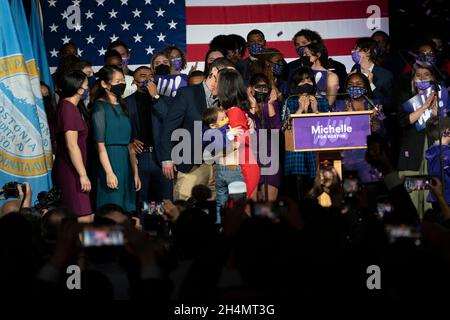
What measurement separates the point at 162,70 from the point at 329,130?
191cm

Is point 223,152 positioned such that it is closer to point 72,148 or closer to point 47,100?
point 72,148

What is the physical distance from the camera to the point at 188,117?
24.1 ft

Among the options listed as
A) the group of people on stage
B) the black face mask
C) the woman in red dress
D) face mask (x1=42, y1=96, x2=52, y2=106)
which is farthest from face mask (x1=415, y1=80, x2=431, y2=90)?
face mask (x1=42, y1=96, x2=52, y2=106)

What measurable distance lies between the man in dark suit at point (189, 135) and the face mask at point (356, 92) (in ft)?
4.06

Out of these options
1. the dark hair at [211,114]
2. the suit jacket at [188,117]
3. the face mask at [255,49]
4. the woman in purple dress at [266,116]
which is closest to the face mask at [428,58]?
the woman in purple dress at [266,116]

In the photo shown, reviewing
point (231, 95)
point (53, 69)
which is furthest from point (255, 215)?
point (53, 69)

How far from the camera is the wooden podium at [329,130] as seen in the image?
24.4 feet

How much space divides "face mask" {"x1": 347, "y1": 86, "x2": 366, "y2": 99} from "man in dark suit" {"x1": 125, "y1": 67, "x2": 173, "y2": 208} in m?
1.49

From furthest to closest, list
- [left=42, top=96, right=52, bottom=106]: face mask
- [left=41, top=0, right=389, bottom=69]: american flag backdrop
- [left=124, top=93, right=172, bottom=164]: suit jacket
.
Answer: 1. [left=41, top=0, right=389, bottom=69]: american flag backdrop
2. [left=42, top=96, right=52, bottom=106]: face mask
3. [left=124, top=93, right=172, bottom=164]: suit jacket

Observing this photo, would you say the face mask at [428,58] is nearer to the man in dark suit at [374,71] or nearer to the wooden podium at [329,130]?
the man in dark suit at [374,71]

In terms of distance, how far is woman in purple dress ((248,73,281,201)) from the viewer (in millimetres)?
7363

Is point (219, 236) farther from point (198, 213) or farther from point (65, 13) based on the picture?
point (65, 13)

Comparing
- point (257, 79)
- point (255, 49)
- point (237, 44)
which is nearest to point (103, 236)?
point (257, 79)

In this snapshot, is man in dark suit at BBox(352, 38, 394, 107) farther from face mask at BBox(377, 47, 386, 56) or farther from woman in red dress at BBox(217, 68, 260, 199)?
woman in red dress at BBox(217, 68, 260, 199)
